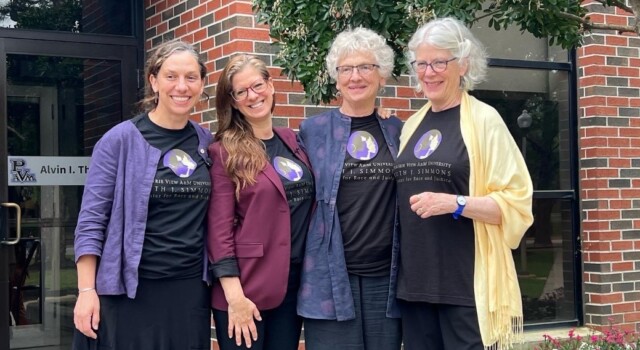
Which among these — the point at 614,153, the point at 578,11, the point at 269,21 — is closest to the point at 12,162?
the point at 269,21

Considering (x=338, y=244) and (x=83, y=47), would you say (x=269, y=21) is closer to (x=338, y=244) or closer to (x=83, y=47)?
(x=338, y=244)

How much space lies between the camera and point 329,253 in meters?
3.68

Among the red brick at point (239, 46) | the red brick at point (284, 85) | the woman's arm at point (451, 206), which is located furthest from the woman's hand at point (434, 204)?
the red brick at point (239, 46)

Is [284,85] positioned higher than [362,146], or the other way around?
[284,85]

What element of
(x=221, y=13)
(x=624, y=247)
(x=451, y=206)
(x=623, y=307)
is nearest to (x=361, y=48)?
(x=451, y=206)

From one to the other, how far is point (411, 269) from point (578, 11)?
64.7 inches

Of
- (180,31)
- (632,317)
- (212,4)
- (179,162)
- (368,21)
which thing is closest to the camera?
(179,162)

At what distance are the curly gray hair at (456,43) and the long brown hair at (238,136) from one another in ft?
2.37

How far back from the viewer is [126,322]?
349cm

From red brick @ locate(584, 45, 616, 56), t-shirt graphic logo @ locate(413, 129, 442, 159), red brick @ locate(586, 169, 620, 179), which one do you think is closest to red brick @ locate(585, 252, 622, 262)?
red brick @ locate(586, 169, 620, 179)

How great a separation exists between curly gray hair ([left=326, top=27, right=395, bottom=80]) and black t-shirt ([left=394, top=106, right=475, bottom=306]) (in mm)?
372

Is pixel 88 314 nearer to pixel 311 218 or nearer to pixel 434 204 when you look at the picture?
pixel 311 218

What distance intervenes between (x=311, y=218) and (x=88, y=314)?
41.9 inches

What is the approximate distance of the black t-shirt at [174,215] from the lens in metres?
3.49
